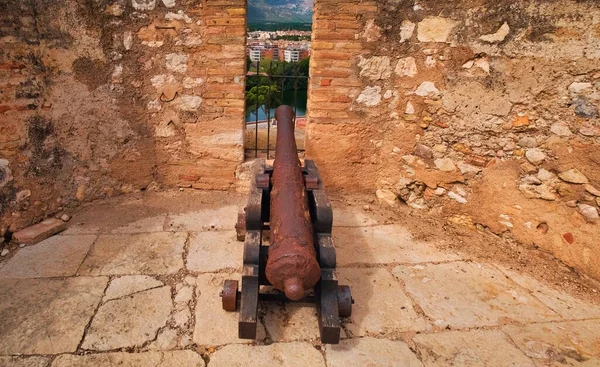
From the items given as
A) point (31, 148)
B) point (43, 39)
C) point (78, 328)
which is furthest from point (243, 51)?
point (78, 328)

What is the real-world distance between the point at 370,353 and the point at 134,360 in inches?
51.5

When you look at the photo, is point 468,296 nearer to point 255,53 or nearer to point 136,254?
point 136,254

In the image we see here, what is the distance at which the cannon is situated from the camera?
192 centimetres

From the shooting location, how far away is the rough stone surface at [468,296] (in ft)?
7.98

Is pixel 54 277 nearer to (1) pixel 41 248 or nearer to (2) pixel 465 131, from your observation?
(1) pixel 41 248

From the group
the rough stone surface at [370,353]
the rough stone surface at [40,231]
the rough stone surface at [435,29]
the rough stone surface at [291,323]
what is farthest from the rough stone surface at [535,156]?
the rough stone surface at [40,231]

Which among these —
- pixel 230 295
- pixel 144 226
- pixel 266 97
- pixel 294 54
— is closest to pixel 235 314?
pixel 230 295

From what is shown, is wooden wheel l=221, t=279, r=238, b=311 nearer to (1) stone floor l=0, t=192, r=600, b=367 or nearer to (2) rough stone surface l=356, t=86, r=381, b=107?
(1) stone floor l=0, t=192, r=600, b=367

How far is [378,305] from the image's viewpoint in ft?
8.23

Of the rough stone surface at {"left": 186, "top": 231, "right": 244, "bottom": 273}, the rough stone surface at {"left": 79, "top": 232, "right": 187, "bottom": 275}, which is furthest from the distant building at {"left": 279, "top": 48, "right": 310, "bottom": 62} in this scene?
the rough stone surface at {"left": 79, "top": 232, "right": 187, "bottom": 275}

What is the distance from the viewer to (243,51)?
362 cm

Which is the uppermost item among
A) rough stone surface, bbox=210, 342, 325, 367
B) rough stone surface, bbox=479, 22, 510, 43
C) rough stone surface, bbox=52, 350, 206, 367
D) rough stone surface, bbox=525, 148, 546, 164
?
rough stone surface, bbox=479, 22, 510, 43

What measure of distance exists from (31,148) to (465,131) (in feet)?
12.8

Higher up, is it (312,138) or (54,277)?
(312,138)
